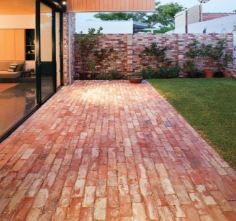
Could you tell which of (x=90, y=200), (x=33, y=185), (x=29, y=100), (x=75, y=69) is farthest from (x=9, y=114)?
(x=75, y=69)

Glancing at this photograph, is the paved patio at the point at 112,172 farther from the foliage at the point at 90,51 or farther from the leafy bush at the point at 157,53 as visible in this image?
the leafy bush at the point at 157,53

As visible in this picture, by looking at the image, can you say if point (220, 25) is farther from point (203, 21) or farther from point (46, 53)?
point (46, 53)

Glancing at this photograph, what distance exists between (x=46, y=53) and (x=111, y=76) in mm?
4315

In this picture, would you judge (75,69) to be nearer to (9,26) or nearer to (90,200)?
(9,26)

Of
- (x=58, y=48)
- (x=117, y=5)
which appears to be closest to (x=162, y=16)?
(x=117, y=5)

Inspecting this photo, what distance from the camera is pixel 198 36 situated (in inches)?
546

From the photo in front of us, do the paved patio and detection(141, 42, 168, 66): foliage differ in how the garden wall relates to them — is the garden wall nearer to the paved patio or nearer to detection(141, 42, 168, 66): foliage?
detection(141, 42, 168, 66): foliage

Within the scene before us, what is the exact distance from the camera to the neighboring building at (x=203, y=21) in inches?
580

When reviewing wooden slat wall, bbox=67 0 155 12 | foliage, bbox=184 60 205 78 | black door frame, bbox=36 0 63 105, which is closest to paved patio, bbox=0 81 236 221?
black door frame, bbox=36 0 63 105

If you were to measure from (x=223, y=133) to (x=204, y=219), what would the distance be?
290 cm

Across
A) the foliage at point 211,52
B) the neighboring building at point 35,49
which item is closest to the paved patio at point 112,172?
the neighboring building at point 35,49

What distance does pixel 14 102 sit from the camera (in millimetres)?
8594

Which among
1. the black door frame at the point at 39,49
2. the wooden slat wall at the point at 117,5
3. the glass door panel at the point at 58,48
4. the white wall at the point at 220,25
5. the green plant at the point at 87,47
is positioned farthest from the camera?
the white wall at the point at 220,25

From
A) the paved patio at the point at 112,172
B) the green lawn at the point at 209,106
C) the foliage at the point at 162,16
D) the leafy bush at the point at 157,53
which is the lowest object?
the paved patio at the point at 112,172
